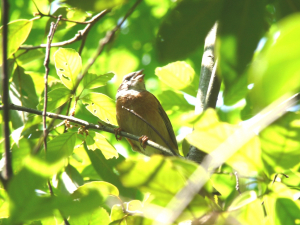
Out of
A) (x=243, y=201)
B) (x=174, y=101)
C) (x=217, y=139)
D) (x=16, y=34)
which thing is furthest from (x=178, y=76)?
(x=217, y=139)

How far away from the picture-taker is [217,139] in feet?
3.09

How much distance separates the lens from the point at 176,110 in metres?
3.50

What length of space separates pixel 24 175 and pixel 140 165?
35cm

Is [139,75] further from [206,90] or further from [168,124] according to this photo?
[206,90]

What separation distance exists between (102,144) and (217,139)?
1879 millimetres

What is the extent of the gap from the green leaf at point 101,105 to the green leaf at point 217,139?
6.41 ft

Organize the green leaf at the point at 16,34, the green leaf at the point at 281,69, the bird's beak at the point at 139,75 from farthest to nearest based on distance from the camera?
the bird's beak at the point at 139,75 → the green leaf at the point at 16,34 → the green leaf at the point at 281,69

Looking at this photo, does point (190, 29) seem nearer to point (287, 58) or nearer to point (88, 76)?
point (287, 58)

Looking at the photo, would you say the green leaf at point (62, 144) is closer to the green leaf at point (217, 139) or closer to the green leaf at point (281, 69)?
the green leaf at point (217, 139)

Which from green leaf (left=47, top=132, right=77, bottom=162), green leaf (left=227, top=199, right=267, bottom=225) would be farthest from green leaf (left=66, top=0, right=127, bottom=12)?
green leaf (left=47, top=132, right=77, bottom=162)

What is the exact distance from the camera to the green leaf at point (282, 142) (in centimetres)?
92

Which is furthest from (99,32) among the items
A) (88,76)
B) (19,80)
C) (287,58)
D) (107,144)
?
(287,58)

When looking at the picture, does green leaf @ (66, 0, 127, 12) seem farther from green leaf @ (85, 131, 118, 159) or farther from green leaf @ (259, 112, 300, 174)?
green leaf @ (85, 131, 118, 159)

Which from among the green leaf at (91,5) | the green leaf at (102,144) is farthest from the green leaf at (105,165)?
the green leaf at (91,5)
